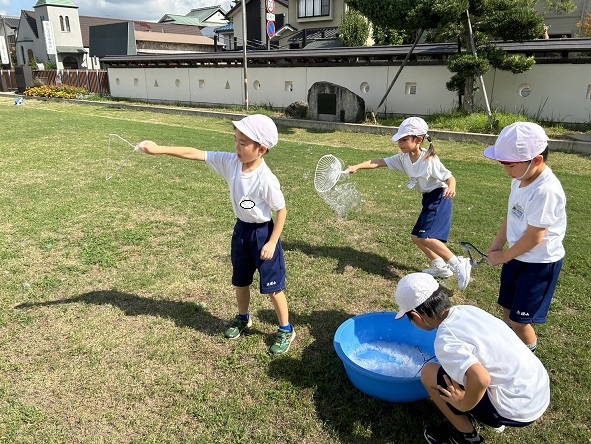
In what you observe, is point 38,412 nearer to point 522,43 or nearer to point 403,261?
point 403,261

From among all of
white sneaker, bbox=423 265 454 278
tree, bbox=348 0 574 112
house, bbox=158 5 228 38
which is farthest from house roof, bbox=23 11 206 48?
white sneaker, bbox=423 265 454 278

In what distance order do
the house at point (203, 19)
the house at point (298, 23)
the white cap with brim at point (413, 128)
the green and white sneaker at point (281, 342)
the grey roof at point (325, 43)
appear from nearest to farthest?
the green and white sneaker at point (281, 342) < the white cap with brim at point (413, 128) < the grey roof at point (325, 43) < the house at point (298, 23) < the house at point (203, 19)

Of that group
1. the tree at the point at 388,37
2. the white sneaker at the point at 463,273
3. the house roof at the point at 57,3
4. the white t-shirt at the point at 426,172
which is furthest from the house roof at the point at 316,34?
the white sneaker at the point at 463,273

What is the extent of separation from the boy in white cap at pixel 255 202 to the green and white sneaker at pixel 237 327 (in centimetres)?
32

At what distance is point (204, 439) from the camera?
8.19 feet

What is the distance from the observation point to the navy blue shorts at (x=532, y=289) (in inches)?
109

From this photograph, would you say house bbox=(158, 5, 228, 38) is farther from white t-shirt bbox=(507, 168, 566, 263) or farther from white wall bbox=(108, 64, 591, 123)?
white t-shirt bbox=(507, 168, 566, 263)

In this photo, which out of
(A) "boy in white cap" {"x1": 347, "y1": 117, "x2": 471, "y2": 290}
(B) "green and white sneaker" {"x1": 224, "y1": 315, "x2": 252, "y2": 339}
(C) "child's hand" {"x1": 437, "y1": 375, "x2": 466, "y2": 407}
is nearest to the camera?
(C) "child's hand" {"x1": 437, "y1": 375, "x2": 466, "y2": 407}

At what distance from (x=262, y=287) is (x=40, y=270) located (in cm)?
265

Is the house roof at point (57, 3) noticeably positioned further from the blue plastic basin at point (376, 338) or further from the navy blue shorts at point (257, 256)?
the blue plastic basin at point (376, 338)

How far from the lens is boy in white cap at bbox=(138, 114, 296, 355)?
2.82 m

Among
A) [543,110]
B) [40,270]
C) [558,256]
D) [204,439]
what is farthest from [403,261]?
[543,110]

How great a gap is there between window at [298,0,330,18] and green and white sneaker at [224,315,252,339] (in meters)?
31.4

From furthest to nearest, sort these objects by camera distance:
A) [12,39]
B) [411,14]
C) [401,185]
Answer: [12,39] → [411,14] → [401,185]
